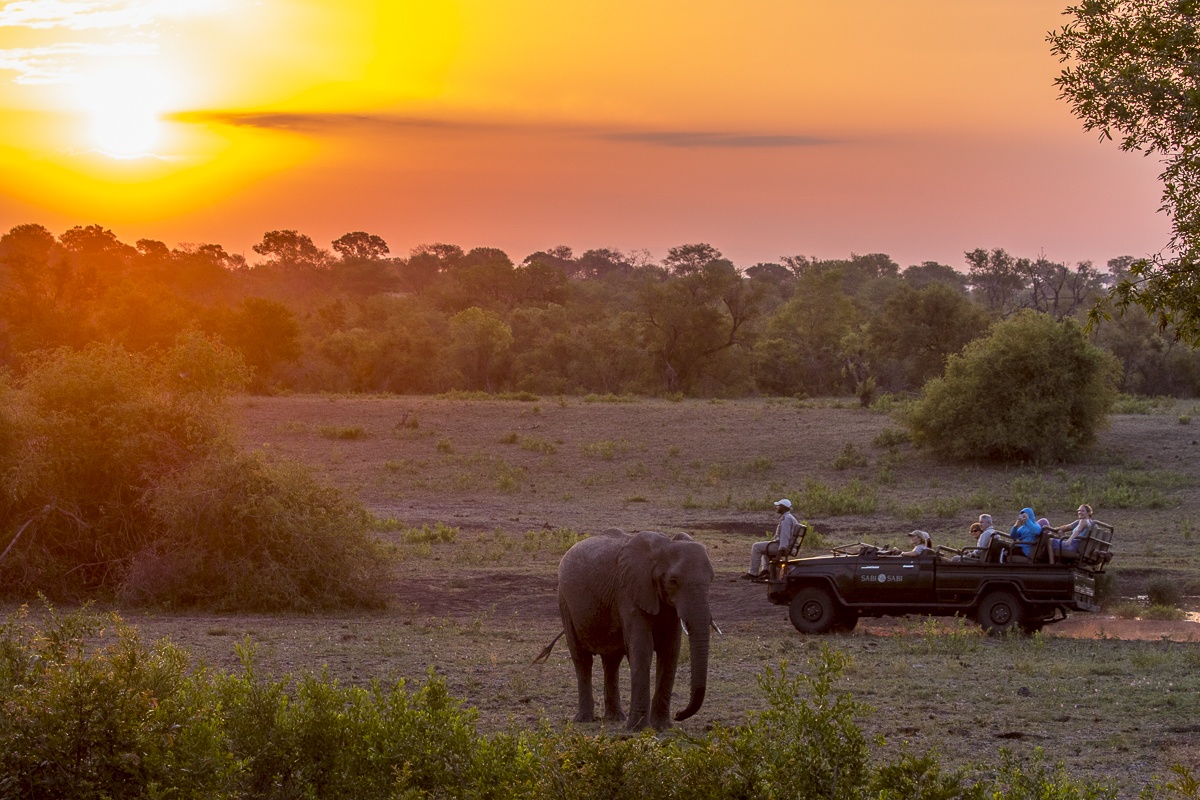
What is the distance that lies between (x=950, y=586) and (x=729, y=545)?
967 centimetres

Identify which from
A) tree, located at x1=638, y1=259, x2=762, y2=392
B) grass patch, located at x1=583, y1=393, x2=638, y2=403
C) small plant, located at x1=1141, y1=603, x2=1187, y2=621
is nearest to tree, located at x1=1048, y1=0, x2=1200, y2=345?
small plant, located at x1=1141, y1=603, x2=1187, y2=621

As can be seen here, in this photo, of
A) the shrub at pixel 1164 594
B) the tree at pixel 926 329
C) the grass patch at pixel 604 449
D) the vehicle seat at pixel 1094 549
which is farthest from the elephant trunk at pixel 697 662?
the tree at pixel 926 329

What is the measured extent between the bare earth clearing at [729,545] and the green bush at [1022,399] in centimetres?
83

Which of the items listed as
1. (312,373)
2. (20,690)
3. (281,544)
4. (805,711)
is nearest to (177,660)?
(20,690)

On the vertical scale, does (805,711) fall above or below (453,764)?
above

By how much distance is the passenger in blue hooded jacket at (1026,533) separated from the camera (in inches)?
687

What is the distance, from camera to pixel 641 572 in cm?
1134

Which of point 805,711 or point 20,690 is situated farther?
point 20,690

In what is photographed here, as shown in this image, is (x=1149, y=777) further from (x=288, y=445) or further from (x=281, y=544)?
(x=288, y=445)

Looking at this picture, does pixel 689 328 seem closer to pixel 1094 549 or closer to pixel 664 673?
pixel 1094 549

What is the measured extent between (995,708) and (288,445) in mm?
29723

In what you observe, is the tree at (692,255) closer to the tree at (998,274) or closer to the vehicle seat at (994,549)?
the tree at (998,274)

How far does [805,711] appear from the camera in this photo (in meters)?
7.53

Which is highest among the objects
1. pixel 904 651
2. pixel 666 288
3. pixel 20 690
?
pixel 666 288
